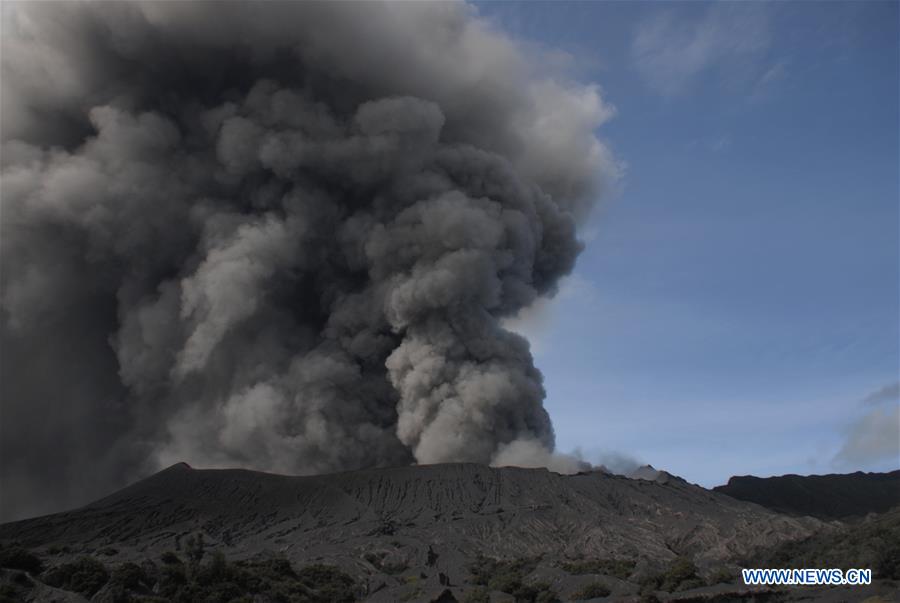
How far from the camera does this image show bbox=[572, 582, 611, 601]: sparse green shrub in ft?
94.1

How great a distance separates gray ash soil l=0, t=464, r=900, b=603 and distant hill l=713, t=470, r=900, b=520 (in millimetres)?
16634

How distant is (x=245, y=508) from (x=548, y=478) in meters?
15.6

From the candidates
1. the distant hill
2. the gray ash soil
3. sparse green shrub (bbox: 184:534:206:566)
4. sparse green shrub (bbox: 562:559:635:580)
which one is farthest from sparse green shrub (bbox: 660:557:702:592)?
the distant hill

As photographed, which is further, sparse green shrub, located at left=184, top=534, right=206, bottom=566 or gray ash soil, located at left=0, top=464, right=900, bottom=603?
sparse green shrub, located at left=184, top=534, right=206, bottom=566

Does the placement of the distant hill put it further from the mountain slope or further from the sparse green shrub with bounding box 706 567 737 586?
the sparse green shrub with bounding box 706 567 737 586

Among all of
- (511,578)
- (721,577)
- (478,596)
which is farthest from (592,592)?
(721,577)

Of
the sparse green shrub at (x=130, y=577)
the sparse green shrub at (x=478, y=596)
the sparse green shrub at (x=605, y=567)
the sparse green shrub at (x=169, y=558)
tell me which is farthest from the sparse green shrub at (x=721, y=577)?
the sparse green shrub at (x=169, y=558)

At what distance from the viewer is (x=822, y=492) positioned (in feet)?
213

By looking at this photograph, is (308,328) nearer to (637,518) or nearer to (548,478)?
(548,478)

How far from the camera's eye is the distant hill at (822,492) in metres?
60.5

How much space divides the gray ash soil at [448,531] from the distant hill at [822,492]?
1663 cm

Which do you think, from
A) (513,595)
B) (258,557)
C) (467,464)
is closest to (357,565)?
(258,557)

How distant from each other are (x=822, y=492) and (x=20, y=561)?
2202 inches

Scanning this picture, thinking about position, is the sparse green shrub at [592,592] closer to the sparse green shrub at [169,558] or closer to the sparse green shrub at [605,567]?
the sparse green shrub at [605,567]
